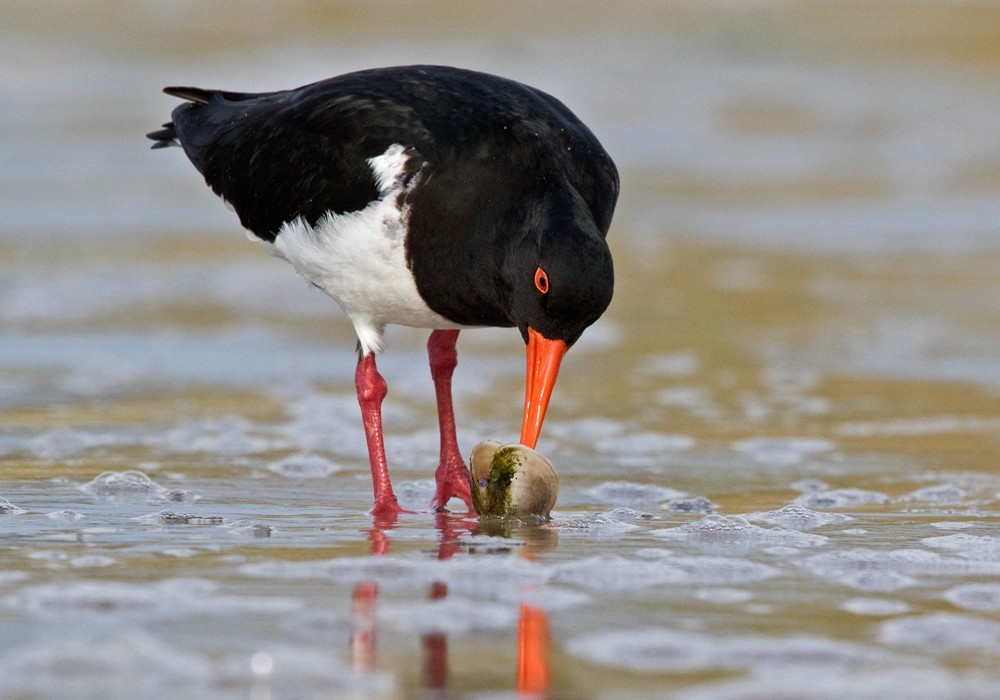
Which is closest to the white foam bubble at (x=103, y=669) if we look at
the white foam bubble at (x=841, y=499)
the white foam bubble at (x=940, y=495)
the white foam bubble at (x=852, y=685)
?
the white foam bubble at (x=852, y=685)

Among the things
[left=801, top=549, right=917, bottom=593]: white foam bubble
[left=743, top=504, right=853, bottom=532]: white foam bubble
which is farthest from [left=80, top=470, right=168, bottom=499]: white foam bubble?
[left=801, top=549, right=917, bottom=593]: white foam bubble

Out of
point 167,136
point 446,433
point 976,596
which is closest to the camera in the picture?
point 976,596

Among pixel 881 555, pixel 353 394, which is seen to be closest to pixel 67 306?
pixel 353 394

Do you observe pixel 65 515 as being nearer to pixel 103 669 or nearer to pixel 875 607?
pixel 103 669

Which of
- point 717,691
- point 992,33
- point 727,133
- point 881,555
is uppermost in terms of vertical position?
point 992,33

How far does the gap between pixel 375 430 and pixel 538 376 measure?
975mm

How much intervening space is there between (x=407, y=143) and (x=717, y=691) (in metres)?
2.79

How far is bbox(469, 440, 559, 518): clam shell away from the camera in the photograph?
4.98 m

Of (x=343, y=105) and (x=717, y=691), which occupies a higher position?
(x=343, y=105)

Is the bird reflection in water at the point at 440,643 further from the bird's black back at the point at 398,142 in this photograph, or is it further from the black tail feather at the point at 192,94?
the black tail feather at the point at 192,94

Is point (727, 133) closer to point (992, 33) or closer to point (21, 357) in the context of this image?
point (992, 33)

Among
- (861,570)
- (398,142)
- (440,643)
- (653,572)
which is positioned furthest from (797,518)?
(440,643)

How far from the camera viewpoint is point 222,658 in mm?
3252

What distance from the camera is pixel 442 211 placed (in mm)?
5258
